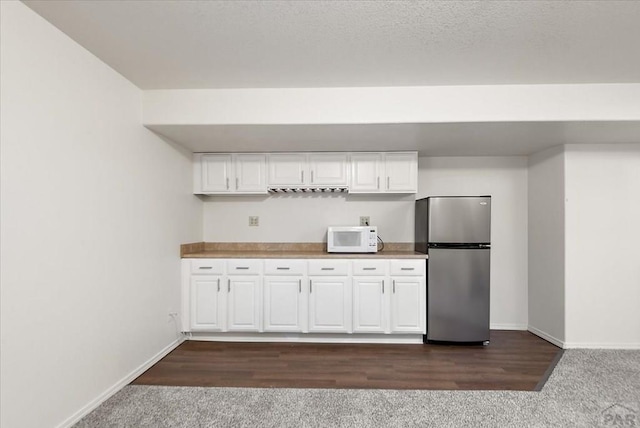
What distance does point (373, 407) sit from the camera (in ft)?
7.22

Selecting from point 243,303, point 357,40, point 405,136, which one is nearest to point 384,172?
point 405,136

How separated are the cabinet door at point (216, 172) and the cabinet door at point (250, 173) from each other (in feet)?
0.31

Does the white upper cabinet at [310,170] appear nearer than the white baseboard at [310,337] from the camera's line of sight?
No

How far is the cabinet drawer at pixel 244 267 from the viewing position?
3445 mm

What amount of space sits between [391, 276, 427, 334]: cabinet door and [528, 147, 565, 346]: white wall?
1384 millimetres

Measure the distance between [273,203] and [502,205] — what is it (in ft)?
9.17

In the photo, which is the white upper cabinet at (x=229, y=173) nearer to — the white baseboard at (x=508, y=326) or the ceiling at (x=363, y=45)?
the ceiling at (x=363, y=45)

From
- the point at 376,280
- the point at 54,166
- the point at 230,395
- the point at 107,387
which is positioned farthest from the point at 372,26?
the point at 107,387

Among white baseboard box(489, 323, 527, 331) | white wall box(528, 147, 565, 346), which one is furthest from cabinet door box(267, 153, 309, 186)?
white baseboard box(489, 323, 527, 331)

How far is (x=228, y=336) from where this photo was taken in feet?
11.6

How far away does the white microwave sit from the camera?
3.60 m

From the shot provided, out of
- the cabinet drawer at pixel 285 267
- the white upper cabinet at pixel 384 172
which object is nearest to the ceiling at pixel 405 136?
the white upper cabinet at pixel 384 172

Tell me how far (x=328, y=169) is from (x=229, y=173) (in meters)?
1.14

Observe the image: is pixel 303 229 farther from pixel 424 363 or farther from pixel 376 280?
pixel 424 363
